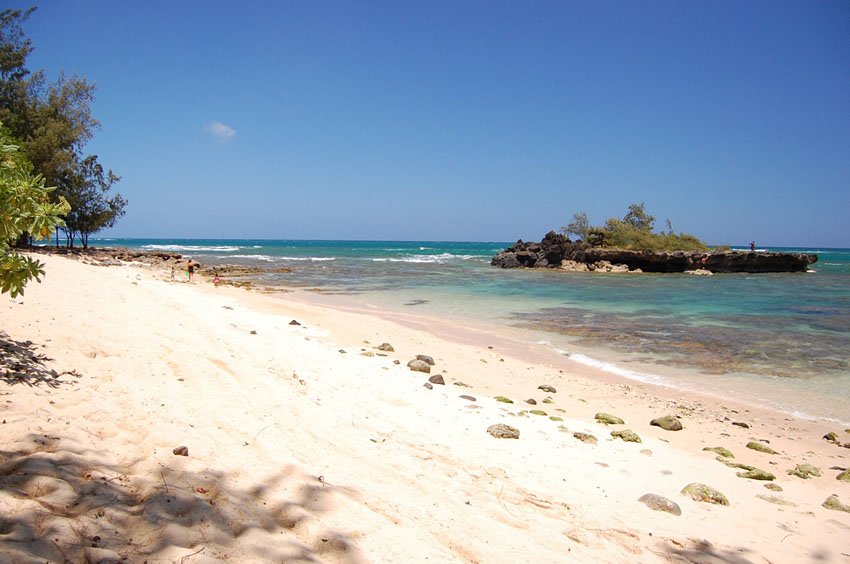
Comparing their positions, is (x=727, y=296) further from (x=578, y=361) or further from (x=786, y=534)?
(x=786, y=534)

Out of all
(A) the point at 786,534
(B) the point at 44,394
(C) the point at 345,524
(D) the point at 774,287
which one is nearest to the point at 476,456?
(C) the point at 345,524

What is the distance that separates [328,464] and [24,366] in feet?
9.79

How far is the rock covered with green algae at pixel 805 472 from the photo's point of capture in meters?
5.43

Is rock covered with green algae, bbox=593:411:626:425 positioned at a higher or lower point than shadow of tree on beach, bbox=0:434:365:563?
lower

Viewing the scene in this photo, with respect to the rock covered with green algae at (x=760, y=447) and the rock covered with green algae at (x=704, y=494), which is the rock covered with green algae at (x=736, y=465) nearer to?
the rock covered with green algae at (x=760, y=447)

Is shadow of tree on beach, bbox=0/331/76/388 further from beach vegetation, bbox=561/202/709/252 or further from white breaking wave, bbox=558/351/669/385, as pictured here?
beach vegetation, bbox=561/202/709/252

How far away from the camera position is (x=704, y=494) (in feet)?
14.9

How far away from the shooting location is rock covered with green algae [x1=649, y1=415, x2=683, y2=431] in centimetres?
671

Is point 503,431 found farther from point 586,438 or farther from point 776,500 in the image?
point 776,500

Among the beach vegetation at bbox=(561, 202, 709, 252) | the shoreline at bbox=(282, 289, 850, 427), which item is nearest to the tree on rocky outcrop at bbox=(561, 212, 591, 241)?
the beach vegetation at bbox=(561, 202, 709, 252)

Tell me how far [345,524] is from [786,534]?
368 cm

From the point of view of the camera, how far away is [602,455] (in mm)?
5355

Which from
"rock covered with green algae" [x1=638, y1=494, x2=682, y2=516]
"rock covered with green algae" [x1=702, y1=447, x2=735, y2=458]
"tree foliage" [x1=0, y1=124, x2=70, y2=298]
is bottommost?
"rock covered with green algae" [x1=702, y1=447, x2=735, y2=458]

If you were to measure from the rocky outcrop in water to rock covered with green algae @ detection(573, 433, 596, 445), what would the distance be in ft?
139
